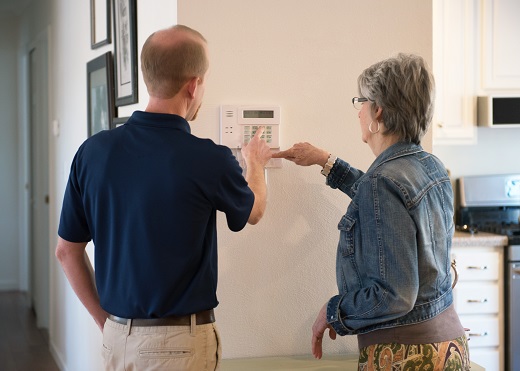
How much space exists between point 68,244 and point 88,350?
1.94 metres

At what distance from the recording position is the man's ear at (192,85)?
1713 millimetres

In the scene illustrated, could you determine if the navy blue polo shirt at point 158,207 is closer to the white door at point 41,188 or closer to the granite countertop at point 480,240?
the granite countertop at point 480,240

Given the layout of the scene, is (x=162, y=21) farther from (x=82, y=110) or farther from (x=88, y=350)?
(x=88, y=350)

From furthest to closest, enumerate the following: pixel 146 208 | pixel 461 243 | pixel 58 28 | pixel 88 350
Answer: pixel 58 28, pixel 461 243, pixel 88 350, pixel 146 208

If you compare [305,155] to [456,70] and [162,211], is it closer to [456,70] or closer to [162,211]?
[162,211]

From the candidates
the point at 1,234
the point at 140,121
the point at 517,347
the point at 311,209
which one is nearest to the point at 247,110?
the point at 311,209

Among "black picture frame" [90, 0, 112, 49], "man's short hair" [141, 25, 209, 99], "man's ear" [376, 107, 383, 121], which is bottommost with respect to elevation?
"man's ear" [376, 107, 383, 121]

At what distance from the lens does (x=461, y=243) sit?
4117 mm

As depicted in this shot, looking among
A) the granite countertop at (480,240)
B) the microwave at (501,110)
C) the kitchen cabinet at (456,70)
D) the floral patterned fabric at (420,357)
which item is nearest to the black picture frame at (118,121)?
the floral patterned fabric at (420,357)

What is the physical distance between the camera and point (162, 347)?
5.58 ft

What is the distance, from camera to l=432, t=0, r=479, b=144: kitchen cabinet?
446cm

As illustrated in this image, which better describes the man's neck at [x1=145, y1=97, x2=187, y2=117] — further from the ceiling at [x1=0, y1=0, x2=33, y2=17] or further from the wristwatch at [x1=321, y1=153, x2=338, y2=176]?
the ceiling at [x1=0, y1=0, x2=33, y2=17]

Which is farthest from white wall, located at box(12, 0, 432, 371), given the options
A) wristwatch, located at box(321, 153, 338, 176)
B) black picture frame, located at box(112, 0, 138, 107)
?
black picture frame, located at box(112, 0, 138, 107)

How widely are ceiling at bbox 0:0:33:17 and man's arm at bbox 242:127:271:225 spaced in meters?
4.77
